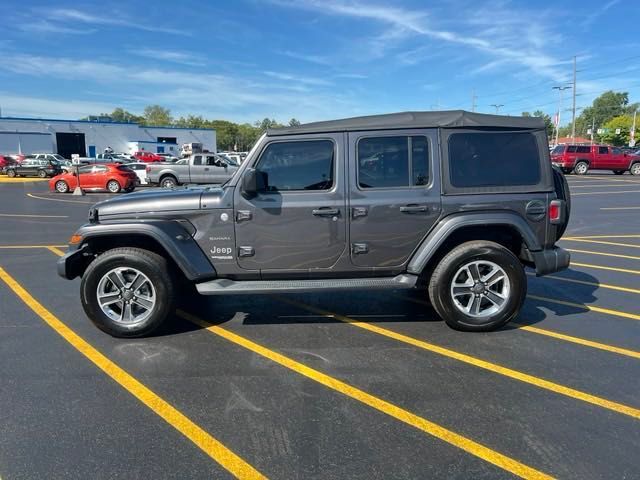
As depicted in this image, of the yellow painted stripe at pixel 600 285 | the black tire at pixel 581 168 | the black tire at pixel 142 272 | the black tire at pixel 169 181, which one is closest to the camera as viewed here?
the black tire at pixel 142 272

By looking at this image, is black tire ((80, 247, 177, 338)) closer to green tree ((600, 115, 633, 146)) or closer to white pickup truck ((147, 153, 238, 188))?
white pickup truck ((147, 153, 238, 188))

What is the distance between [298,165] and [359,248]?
3.27ft

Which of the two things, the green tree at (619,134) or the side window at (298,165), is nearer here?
the side window at (298,165)

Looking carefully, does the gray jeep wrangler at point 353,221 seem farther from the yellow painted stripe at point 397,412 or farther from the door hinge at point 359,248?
the yellow painted stripe at point 397,412

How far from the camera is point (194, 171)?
2138 cm

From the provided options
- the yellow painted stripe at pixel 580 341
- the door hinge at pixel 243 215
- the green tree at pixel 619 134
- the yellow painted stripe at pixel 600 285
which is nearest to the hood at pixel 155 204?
the door hinge at pixel 243 215

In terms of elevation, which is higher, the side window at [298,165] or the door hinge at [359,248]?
the side window at [298,165]

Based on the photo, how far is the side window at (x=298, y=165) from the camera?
13.8 feet

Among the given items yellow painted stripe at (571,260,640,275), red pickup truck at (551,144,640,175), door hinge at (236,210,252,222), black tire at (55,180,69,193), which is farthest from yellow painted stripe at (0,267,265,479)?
red pickup truck at (551,144,640,175)

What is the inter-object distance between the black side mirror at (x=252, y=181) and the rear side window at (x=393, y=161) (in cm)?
94

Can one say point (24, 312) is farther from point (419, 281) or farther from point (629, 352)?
point (629, 352)

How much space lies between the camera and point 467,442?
2.64 m

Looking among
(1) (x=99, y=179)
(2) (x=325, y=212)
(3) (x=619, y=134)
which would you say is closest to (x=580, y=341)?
(2) (x=325, y=212)

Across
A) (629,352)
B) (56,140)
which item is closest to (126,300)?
(629,352)
